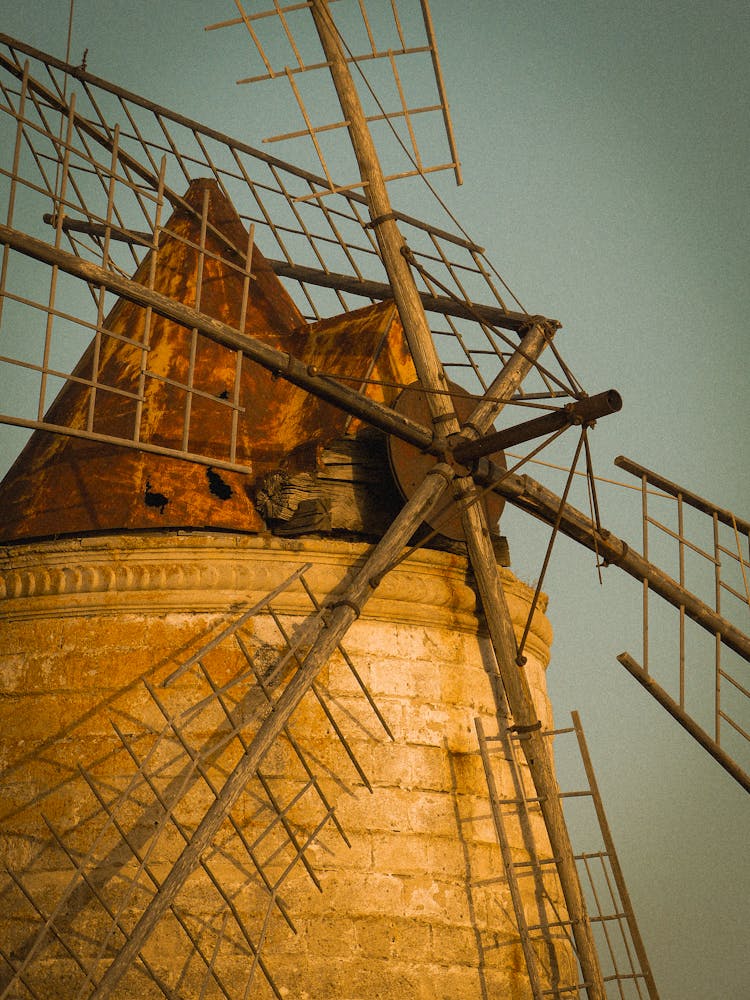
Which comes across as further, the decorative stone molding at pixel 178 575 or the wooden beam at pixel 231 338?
the decorative stone molding at pixel 178 575

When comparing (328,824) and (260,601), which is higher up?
(260,601)

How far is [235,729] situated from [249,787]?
1.24 ft

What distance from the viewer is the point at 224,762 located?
23.0 feet

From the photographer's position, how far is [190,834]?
679cm

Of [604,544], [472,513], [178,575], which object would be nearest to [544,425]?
[472,513]

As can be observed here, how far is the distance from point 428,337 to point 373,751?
2632 millimetres

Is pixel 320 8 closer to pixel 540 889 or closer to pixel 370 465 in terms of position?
pixel 370 465

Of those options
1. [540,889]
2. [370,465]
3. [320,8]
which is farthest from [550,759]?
[320,8]

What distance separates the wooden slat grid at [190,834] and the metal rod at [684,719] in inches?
77.7

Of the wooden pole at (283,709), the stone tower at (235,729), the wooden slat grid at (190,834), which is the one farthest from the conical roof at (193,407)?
the wooden slat grid at (190,834)

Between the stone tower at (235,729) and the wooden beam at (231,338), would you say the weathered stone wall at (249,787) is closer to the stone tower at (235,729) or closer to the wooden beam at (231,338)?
the stone tower at (235,729)

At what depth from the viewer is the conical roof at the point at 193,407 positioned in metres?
7.60

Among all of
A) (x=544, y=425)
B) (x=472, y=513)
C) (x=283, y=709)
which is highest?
(x=544, y=425)

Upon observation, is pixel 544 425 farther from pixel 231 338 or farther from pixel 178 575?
pixel 178 575
